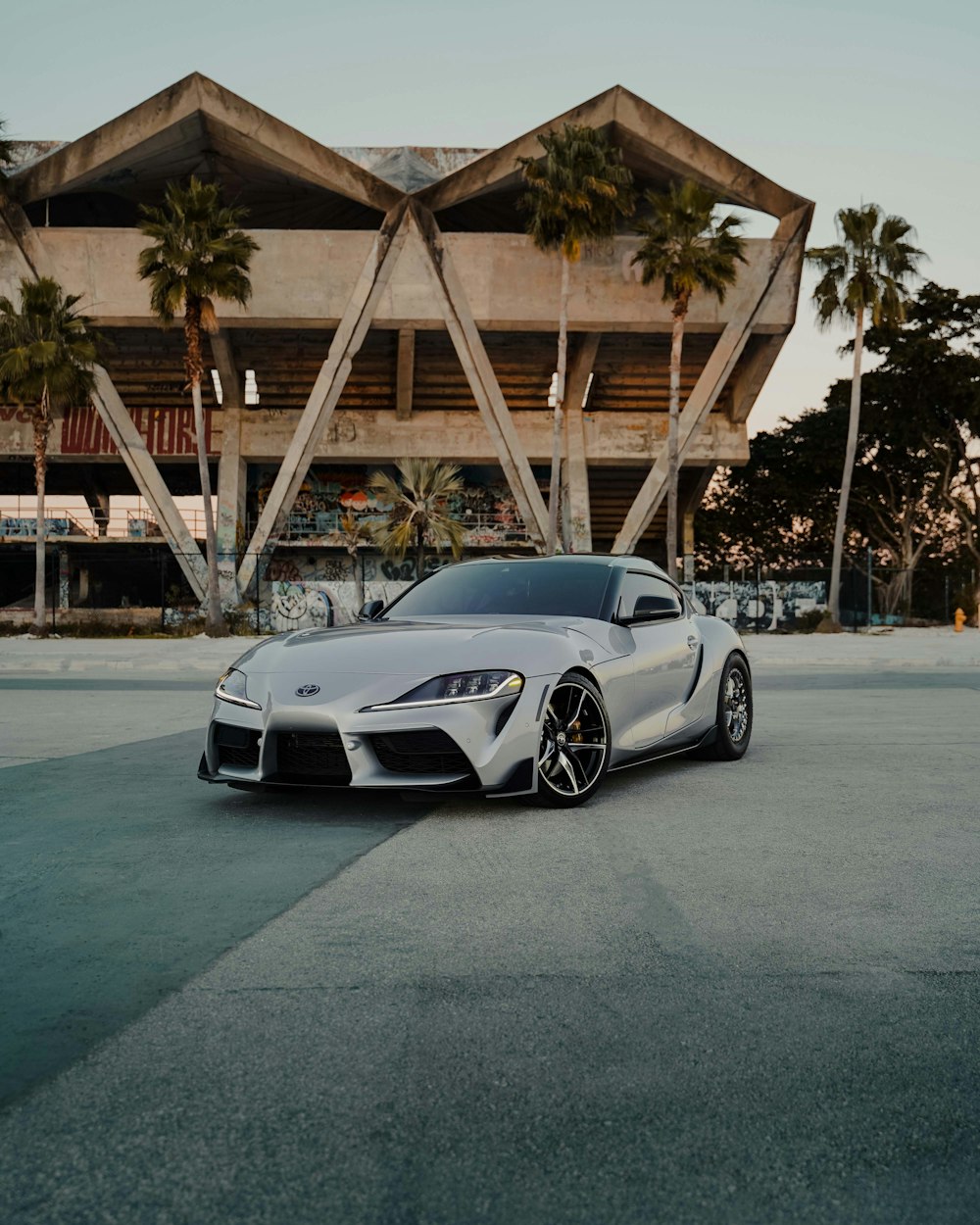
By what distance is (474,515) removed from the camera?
166 ft

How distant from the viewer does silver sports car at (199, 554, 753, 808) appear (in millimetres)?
6547

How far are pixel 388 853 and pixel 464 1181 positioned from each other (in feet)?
11.1

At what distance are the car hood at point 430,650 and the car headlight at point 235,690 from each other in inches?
2.4

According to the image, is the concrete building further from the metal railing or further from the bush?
the bush

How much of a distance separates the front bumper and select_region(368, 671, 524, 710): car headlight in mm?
33

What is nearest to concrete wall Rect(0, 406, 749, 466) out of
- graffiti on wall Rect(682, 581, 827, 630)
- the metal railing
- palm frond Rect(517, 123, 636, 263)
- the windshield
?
the metal railing

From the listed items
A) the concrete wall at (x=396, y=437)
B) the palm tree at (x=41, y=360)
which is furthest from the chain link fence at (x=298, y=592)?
the palm tree at (x=41, y=360)

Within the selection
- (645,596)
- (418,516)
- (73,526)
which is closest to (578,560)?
(645,596)

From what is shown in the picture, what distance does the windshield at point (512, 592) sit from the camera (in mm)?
8227

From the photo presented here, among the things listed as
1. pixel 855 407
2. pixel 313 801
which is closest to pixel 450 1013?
pixel 313 801

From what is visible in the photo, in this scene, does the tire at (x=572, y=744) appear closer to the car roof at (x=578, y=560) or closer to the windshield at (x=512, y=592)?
the windshield at (x=512, y=592)

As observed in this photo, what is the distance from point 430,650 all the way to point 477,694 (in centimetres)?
45

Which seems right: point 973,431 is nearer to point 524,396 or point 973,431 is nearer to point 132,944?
point 524,396

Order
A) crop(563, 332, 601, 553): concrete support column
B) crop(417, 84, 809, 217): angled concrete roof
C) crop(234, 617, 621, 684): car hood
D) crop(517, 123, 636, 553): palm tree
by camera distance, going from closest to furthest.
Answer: crop(234, 617, 621, 684): car hood
crop(517, 123, 636, 553): palm tree
crop(417, 84, 809, 217): angled concrete roof
crop(563, 332, 601, 553): concrete support column
